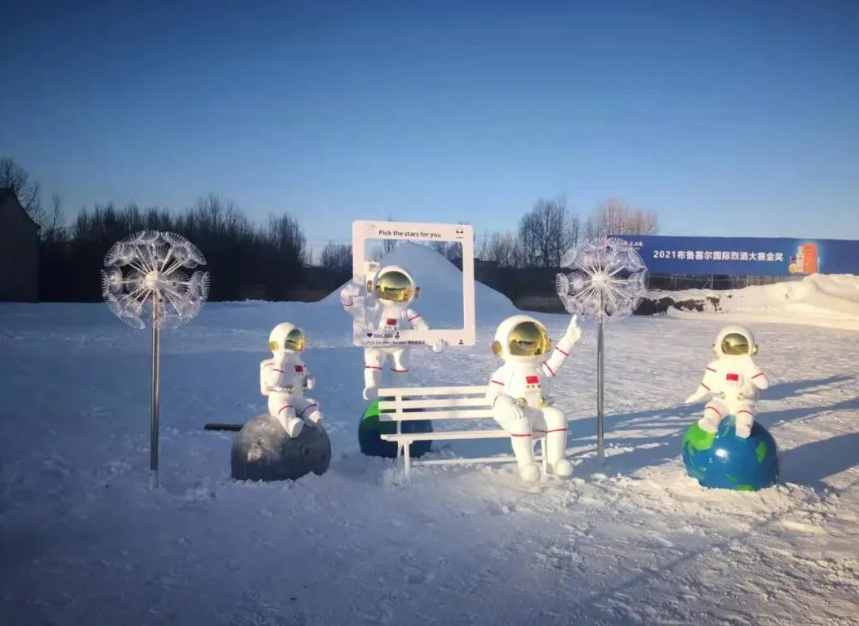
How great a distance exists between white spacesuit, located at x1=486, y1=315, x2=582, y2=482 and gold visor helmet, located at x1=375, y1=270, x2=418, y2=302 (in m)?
1.62

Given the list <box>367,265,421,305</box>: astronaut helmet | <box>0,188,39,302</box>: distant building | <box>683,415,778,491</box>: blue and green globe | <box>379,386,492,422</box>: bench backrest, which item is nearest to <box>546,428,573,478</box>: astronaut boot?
<box>379,386,492,422</box>: bench backrest

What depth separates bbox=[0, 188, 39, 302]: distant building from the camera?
28.7 metres

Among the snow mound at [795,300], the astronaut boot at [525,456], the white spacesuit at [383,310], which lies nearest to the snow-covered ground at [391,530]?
the astronaut boot at [525,456]

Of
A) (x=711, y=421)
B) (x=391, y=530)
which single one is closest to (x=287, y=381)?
(x=391, y=530)

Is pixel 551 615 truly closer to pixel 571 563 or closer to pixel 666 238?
pixel 571 563

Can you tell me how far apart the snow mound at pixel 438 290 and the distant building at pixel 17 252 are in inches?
549

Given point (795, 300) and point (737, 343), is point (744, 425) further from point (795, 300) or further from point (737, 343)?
point (795, 300)

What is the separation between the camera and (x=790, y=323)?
25719mm

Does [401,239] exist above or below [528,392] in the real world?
above

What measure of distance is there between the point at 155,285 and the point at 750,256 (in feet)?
93.9

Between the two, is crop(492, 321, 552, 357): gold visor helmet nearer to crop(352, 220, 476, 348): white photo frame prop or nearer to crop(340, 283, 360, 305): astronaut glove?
crop(352, 220, 476, 348): white photo frame prop

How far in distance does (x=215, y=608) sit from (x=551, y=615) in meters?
2.15

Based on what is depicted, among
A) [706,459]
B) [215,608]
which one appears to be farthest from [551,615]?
[706,459]

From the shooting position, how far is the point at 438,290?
84.5 feet
